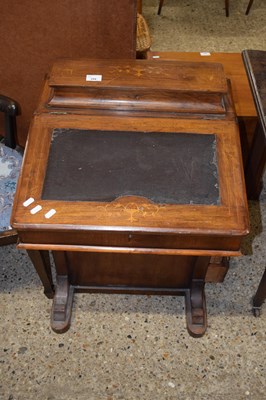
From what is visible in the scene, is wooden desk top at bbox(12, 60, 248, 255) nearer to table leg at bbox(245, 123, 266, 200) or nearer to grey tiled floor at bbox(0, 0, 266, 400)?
table leg at bbox(245, 123, 266, 200)

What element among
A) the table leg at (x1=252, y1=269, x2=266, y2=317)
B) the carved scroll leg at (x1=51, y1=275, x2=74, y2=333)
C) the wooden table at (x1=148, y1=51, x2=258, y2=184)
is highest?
the wooden table at (x1=148, y1=51, x2=258, y2=184)

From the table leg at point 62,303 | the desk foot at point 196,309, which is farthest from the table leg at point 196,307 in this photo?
the table leg at point 62,303

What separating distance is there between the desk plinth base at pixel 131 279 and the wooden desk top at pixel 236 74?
0.87 m

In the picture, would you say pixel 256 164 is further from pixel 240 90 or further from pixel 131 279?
pixel 131 279

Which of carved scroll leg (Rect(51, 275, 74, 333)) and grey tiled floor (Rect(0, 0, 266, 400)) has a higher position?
carved scroll leg (Rect(51, 275, 74, 333))

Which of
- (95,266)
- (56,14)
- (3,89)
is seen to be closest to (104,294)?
(95,266)

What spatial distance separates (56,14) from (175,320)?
4.91 ft

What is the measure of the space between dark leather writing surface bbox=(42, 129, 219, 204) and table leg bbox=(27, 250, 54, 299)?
1.40 feet

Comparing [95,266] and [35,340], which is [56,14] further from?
[35,340]

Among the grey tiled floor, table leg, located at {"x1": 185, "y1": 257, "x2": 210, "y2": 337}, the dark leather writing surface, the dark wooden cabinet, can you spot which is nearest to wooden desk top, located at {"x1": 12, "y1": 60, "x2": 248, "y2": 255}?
the dark leather writing surface

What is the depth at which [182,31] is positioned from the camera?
3.92 meters

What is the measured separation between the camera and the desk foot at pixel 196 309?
212 centimetres

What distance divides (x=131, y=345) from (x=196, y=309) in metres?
0.34

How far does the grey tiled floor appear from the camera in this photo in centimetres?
198
